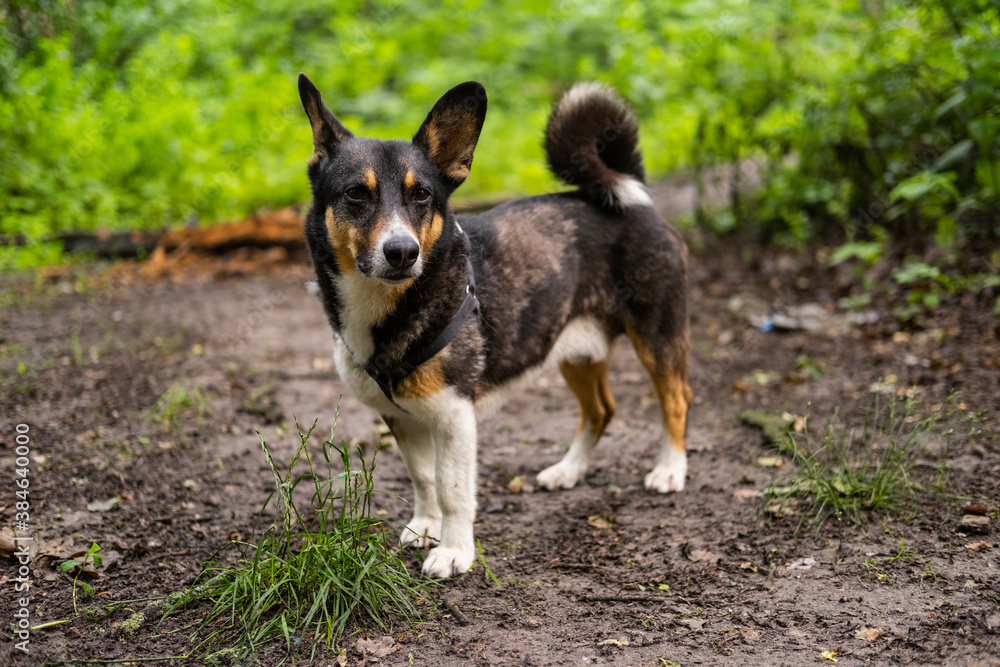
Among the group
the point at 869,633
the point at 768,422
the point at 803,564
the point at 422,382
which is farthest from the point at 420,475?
the point at 768,422

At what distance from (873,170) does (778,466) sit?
417cm

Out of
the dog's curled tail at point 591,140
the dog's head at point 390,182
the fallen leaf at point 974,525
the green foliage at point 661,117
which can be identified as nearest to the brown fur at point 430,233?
the dog's head at point 390,182

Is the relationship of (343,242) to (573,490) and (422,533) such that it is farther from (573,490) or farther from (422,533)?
(573,490)

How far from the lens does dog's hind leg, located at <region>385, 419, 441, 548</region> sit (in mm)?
3648

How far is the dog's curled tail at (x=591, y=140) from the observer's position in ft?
13.5

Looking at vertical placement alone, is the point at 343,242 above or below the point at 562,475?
above

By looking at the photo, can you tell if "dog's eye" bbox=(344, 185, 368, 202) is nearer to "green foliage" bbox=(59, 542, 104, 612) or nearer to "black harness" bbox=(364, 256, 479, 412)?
"black harness" bbox=(364, 256, 479, 412)

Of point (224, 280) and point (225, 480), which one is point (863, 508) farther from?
point (224, 280)

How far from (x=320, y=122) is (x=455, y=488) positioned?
178 cm

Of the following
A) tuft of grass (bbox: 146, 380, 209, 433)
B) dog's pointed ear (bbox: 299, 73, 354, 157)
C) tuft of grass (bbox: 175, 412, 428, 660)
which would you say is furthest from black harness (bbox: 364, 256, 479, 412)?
tuft of grass (bbox: 146, 380, 209, 433)

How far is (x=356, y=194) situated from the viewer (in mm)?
3088

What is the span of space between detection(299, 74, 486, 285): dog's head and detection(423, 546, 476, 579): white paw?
52.1 inches

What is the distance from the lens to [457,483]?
3.39 m

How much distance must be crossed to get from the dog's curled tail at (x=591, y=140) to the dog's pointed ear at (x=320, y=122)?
53.6 inches
